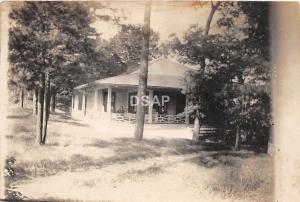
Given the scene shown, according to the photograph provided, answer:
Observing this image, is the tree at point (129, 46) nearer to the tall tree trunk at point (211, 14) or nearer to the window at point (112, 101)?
the window at point (112, 101)

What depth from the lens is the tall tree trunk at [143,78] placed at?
537 centimetres

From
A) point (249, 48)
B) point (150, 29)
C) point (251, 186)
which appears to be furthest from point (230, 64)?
point (251, 186)

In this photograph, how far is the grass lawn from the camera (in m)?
5.36

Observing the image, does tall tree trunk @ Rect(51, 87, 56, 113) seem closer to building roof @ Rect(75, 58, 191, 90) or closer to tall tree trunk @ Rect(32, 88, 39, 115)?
tall tree trunk @ Rect(32, 88, 39, 115)

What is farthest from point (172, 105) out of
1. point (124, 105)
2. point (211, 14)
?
point (211, 14)

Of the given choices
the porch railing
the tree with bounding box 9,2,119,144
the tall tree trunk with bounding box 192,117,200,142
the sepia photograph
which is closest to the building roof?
the sepia photograph

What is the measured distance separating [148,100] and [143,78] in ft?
1.10

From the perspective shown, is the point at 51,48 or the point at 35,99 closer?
the point at 51,48

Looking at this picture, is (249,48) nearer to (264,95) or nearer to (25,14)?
(264,95)

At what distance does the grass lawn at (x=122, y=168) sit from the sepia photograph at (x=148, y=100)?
15mm

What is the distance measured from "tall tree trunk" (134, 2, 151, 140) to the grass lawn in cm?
14

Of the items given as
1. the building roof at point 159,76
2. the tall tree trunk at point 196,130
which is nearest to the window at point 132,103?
the building roof at point 159,76

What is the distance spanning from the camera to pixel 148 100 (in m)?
5.58

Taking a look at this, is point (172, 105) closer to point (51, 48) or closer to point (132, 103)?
point (132, 103)
